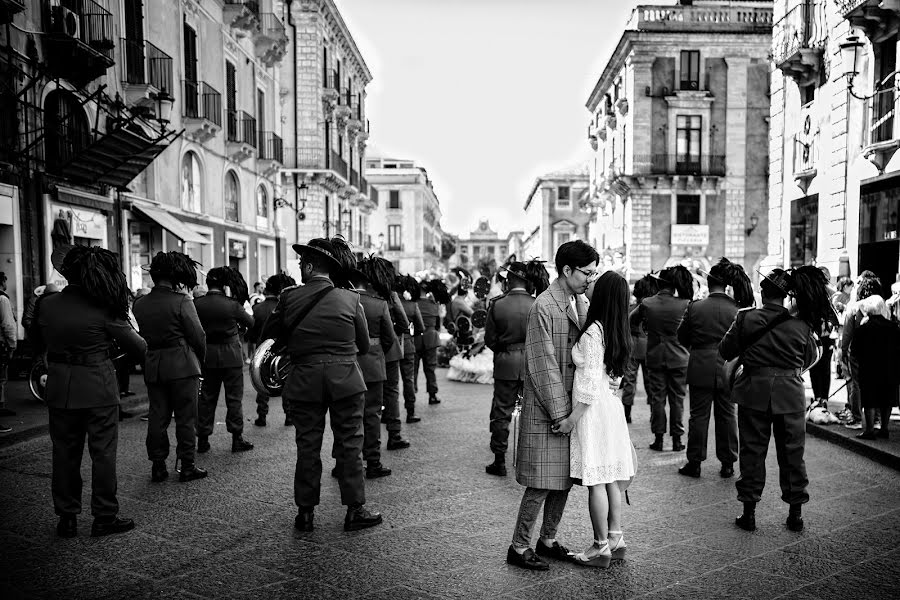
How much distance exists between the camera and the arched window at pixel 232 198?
2194cm

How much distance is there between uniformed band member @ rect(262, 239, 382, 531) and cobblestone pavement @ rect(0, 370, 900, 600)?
273 mm

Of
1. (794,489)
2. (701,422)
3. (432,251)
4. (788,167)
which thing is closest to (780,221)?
(788,167)

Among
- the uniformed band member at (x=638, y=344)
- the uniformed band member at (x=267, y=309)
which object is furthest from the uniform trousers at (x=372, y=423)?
the uniformed band member at (x=638, y=344)

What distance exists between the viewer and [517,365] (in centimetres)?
685

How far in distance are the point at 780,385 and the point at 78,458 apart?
15.9ft

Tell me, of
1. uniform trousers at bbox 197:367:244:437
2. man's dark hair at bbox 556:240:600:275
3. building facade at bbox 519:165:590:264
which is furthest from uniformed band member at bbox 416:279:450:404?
building facade at bbox 519:165:590:264

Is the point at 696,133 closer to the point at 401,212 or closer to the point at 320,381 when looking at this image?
the point at 320,381

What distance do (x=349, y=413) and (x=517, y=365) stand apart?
2266mm

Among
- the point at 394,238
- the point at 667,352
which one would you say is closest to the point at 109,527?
the point at 667,352

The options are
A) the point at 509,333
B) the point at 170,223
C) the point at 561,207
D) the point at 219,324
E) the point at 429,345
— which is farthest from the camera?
the point at 561,207

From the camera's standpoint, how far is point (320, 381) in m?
4.91

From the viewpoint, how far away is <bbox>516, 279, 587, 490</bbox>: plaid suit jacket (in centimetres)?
410

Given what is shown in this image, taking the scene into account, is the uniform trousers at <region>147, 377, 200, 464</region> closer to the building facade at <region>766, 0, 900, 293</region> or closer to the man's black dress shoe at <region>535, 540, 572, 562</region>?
the man's black dress shoe at <region>535, 540, 572, 562</region>

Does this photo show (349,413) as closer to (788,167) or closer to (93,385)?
(93,385)
